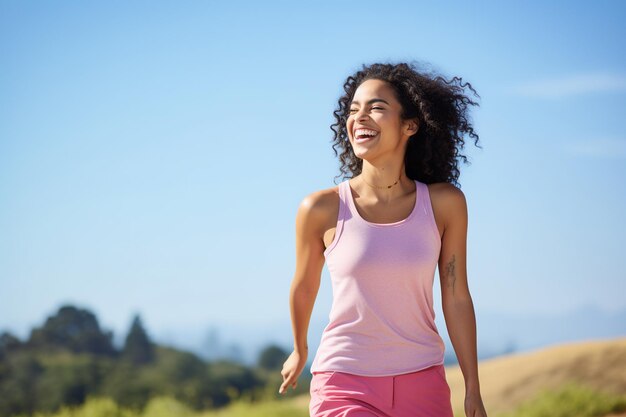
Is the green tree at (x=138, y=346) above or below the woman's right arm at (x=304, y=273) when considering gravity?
A: above

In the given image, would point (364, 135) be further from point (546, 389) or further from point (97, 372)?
point (97, 372)

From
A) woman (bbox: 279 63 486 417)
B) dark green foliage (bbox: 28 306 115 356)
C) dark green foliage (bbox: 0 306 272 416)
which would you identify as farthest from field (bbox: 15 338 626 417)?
dark green foliage (bbox: 28 306 115 356)

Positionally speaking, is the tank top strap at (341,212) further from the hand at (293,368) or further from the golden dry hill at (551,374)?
the golden dry hill at (551,374)

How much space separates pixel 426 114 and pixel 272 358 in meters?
12.7

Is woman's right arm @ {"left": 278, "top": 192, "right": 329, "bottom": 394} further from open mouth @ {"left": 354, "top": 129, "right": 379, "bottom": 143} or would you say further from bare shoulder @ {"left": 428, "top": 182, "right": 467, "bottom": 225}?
bare shoulder @ {"left": 428, "top": 182, "right": 467, "bottom": 225}

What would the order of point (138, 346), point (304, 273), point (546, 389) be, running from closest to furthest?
point (304, 273) < point (546, 389) < point (138, 346)

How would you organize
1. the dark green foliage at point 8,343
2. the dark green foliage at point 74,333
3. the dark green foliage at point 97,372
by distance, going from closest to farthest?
the dark green foliage at point 97,372
the dark green foliage at point 8,343
the dark green foliage at point 74,333

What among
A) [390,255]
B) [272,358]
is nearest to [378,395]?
[390,255]

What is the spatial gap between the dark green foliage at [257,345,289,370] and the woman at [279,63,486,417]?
12.0 m

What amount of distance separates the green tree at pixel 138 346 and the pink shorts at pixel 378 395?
41.6 ft

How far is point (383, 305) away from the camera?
337 cm

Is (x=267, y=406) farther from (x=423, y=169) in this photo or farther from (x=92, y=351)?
(x=92, y=351)

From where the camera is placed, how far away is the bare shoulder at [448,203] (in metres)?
3.54

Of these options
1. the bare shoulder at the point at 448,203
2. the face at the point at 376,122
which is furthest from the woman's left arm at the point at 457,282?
the face at the point at 376,122
